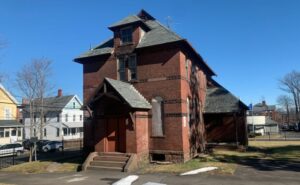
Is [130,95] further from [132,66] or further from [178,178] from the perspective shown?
[178,178]

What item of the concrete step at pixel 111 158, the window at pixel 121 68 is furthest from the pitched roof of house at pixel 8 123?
the concrete step at pixel 111 158

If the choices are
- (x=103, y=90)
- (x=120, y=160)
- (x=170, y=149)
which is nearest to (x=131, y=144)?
(x=120, y=160)

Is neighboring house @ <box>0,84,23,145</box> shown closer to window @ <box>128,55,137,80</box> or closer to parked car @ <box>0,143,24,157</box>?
parked car @ <box>0,143,24,157</box>

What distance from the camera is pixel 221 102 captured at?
25.3 metres

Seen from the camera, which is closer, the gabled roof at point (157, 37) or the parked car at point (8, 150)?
the gabled roof at point (157, 37)

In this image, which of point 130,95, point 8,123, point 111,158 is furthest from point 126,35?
point 8,123

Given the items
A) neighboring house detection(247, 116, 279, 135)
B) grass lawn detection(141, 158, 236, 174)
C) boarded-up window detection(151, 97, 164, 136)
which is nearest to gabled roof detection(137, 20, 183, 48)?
boarded-up window detection(151, 97, 164, 136)

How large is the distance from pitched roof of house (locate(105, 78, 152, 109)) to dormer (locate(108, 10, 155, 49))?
3.23 m

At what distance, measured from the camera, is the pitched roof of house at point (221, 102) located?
79.7 ft

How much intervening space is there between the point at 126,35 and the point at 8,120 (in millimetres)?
32953

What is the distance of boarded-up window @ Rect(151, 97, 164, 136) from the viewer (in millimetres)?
18539

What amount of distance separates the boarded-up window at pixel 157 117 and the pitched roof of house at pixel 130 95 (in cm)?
49

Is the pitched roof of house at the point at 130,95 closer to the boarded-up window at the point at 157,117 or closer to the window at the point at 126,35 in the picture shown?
the boarded-up window at the point at 157,117

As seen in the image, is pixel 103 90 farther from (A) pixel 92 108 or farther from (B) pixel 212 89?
(B) pixel 212 89
